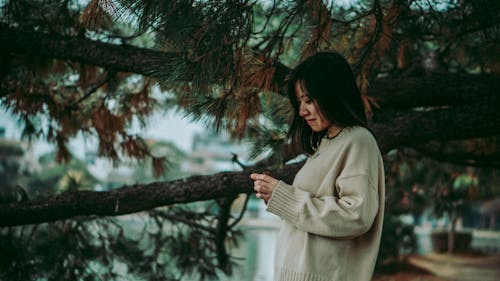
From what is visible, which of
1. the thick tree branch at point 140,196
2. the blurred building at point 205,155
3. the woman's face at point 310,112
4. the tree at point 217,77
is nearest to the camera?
the woman's face at point 310,112

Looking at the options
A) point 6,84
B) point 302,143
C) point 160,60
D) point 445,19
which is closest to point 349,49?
point 445,19

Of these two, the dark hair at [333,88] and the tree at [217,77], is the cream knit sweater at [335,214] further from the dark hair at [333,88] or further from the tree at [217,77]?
the tree at [217,77]

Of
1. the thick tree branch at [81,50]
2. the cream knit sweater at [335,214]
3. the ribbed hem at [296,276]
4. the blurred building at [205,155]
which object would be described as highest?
the thick tree branch at [81,50]

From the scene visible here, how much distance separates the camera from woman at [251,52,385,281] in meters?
1.00

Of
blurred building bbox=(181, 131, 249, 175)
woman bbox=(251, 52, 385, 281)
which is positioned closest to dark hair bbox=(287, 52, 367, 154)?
woman bbox=(251, 52, 385, 281)

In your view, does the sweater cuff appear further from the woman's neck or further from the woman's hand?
the woman's neck

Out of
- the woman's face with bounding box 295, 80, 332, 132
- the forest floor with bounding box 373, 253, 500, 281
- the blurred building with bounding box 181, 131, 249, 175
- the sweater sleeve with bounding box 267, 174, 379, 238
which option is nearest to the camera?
the sweater sleeve with bounding box 267, 174, 379, 238

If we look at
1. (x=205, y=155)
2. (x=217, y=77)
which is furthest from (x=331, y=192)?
(x=205, y=155)

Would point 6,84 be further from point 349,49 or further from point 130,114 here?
point 349,49

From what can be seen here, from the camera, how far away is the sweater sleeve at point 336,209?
990 millimetres

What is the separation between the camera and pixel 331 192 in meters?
1.05

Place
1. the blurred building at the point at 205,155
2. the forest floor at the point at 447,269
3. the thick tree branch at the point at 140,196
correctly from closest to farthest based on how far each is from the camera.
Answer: the thick tree branch at the point at 140,196 < the forest floor at the point at 447,269 < the blurred building at the point at 205,155

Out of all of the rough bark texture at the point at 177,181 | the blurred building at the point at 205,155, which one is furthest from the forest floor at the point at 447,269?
the blurred building at the point at 205,155

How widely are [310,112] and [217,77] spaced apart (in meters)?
0.43
